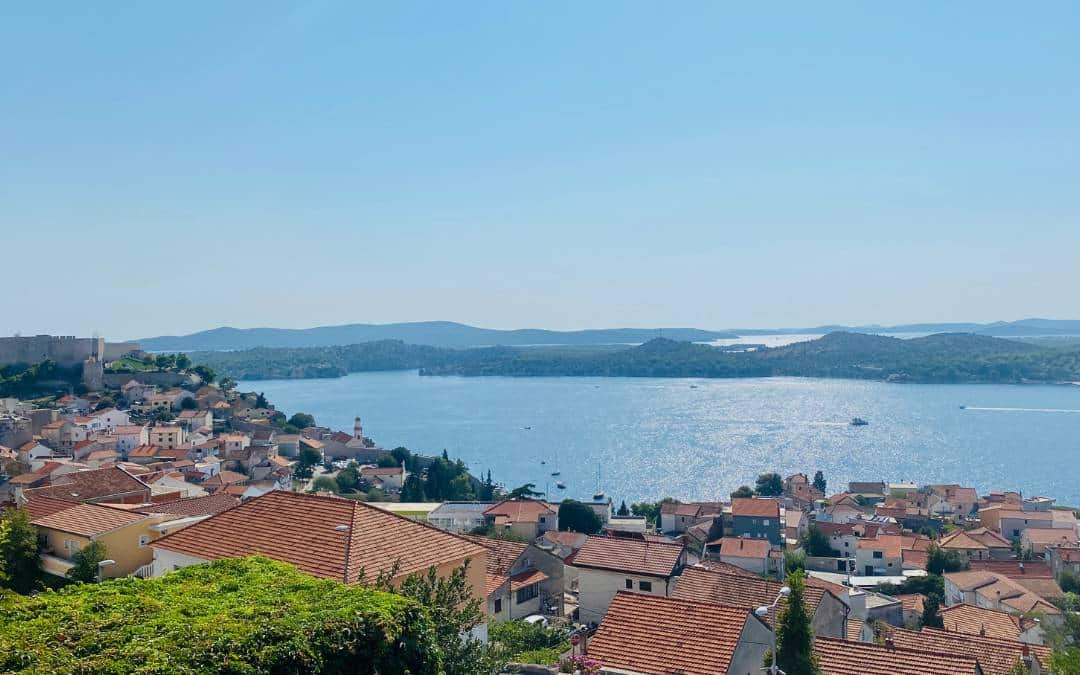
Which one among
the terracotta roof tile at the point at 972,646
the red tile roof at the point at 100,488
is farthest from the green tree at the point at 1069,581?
the red tile roof at the point at 100,488

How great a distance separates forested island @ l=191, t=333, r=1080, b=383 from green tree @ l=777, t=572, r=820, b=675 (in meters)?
153

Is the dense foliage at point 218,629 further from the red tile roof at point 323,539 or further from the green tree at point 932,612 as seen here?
the green tree at point 932,612

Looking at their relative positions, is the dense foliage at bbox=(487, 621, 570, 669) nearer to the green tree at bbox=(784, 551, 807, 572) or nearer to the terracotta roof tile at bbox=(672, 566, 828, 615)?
the terracotta roof tile at bbox=(672, 566, 828, 615)

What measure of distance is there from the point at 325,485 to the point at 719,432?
49789 millimetres

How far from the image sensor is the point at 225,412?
2502 inches

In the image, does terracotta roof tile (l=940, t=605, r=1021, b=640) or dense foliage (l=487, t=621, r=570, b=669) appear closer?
dense foliage (l=487, t=621, r=570, b=669)

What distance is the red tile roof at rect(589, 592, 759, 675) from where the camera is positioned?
7.54m

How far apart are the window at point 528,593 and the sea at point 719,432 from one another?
3657 centimetres

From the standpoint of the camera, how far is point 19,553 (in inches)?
431

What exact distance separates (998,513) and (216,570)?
40.8 meters

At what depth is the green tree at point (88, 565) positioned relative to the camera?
10750 millimetres

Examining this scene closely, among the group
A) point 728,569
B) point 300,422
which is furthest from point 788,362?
point 728,569

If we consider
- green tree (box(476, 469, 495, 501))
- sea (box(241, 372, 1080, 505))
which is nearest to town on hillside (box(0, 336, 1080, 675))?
green tree (box(476, 469, 495, 501))

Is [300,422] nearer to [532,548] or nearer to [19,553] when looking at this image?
[532,548]
